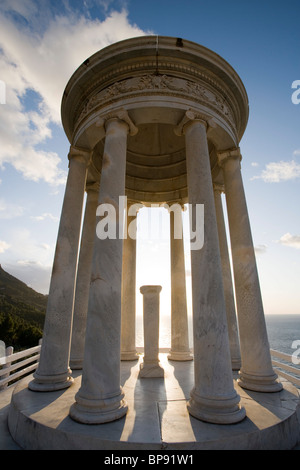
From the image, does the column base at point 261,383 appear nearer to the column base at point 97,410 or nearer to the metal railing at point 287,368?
the metal railing at point 287,368

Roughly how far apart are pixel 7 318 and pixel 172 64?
11942 centimetres

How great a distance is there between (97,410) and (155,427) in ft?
12.9

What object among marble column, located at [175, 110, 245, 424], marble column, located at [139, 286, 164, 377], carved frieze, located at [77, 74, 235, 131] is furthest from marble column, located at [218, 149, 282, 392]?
marble column, located at [139, 286, 164, 377]

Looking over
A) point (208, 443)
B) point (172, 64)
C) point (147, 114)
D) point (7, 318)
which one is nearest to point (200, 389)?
point (208, 443)

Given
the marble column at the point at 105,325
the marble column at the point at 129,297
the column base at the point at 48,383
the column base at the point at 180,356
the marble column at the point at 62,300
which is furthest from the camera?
the marble column at the point at 129,297

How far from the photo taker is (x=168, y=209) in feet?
157

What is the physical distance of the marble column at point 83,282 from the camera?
3125cm

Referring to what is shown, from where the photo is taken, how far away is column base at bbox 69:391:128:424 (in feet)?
49.5

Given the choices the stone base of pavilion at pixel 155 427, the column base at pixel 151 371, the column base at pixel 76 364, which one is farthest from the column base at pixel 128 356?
the stone base of pavilion at pixel 155 427

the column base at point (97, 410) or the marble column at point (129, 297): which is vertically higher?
the marble column at point (129, 297)

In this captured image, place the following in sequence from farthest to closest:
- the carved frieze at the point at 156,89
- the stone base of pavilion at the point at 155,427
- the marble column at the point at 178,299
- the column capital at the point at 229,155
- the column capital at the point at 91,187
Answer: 1. the column capital at the point at 91,187
2. the marble column at the point at 178,299
3. the column capital at the point at 229,155
4. the carved frieze at the point at 156,89
5. the stone base of pavilion at the point at 155,427

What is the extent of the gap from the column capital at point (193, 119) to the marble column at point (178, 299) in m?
21.0

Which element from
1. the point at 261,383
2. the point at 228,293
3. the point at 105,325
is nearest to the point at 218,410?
the point at 261,383

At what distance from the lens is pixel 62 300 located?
952 inches
